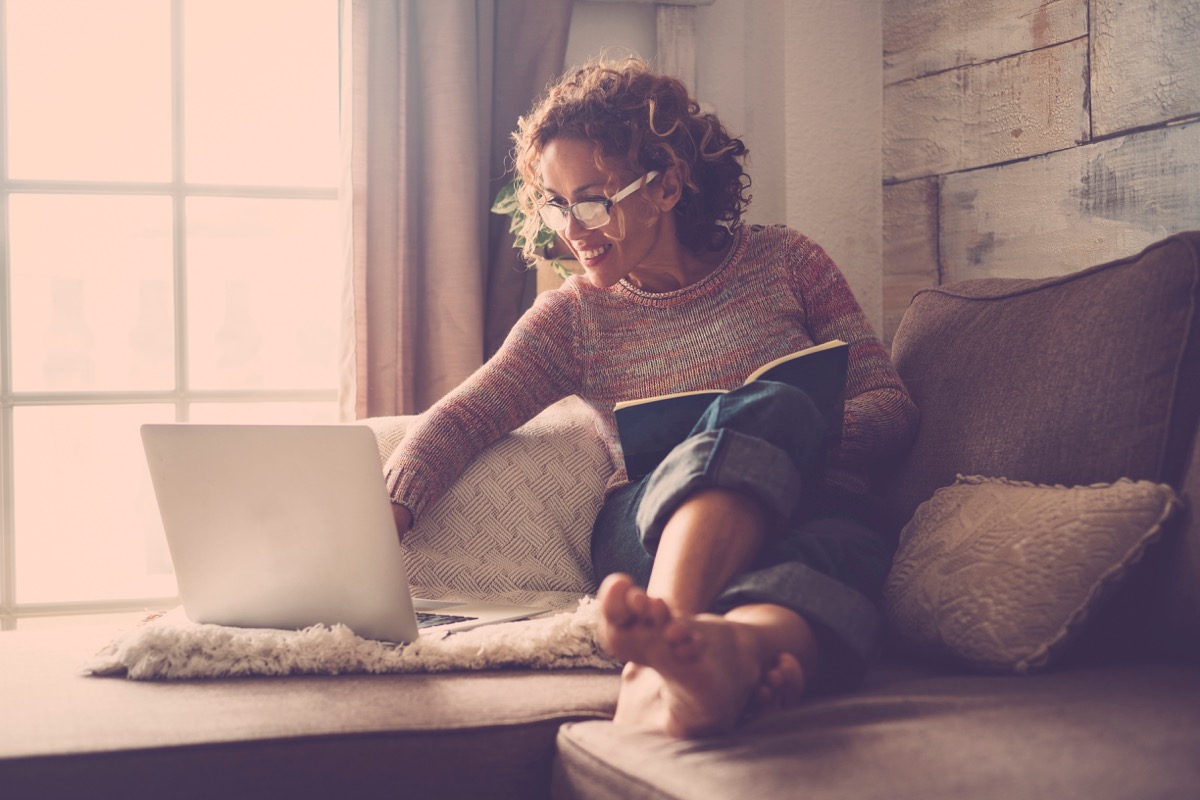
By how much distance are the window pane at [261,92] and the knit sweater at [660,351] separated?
126cm

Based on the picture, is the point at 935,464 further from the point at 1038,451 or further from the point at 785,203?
the point at 785,203

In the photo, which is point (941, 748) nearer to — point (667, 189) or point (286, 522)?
point (286, 522)

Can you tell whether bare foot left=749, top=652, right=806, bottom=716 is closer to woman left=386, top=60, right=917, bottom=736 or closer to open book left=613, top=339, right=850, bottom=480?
woman left=386, top=60, right=917, bottom=736

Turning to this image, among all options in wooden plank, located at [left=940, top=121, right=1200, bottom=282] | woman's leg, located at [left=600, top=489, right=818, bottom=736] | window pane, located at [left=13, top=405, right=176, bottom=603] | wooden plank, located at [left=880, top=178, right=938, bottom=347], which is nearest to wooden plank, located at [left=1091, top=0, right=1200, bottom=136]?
wooden plank, located at [left=940, top=121, right=1200, bottom=282]

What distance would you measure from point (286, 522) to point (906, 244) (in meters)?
1.82

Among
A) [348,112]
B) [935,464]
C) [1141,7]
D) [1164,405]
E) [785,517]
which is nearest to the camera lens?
[785,517]

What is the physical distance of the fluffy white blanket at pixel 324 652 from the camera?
1.24 metres

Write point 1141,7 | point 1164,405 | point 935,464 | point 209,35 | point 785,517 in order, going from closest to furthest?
point 785,517 < point 1164,405 < point 935,464 < point 1141,7 < point 209,35

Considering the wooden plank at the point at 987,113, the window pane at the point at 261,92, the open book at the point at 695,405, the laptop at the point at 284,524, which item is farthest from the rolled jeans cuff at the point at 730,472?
the window pane at the point at 261,92

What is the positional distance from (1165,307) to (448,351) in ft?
5.22

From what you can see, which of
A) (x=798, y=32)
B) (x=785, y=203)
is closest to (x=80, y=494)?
(x=785, y=203)

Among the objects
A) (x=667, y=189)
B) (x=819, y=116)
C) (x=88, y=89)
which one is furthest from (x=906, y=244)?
(x=88, y=89)

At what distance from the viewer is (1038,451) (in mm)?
1339

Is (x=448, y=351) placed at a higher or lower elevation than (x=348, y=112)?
lower
